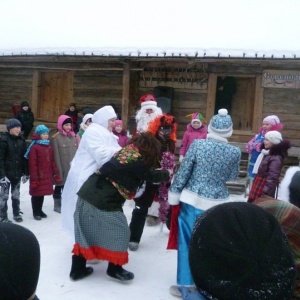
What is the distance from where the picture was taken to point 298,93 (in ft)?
36.4

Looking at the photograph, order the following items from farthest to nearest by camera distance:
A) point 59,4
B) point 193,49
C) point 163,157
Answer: point 59,4 → point 193,49 → point 163,157

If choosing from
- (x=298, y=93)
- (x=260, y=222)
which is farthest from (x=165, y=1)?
(x=260, y=222)

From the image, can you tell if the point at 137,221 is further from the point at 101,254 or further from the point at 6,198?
the point at 6,198

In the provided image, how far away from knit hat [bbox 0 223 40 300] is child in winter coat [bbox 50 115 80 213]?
510cm

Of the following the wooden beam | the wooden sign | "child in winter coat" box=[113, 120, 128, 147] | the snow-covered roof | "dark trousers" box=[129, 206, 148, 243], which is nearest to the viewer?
"dark trousers" box=[129, 206, 148, 243]

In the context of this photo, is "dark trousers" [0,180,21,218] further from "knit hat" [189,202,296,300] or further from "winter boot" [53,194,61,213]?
"knit hat" [189,202,296,300]

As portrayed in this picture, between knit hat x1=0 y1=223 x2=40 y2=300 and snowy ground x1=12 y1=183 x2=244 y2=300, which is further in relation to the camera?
snowy ground x1=12 y1=183 x2=244 y2=300

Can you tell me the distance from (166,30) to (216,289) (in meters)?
12.0

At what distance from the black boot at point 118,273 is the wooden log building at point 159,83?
688cm

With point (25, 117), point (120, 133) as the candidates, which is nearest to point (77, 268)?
point (120, 133)

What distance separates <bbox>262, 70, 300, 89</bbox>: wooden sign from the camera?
35.6 feet

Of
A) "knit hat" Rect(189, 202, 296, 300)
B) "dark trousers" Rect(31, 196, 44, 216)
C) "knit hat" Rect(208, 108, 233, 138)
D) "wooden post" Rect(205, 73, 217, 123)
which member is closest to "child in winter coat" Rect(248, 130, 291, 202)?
"knit hat" Rect(208, 108, 233, 138)

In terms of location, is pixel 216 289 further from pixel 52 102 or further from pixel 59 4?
pixel 59 4

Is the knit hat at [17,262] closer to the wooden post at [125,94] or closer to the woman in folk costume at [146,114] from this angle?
the woman in folk costume at [146,114]
